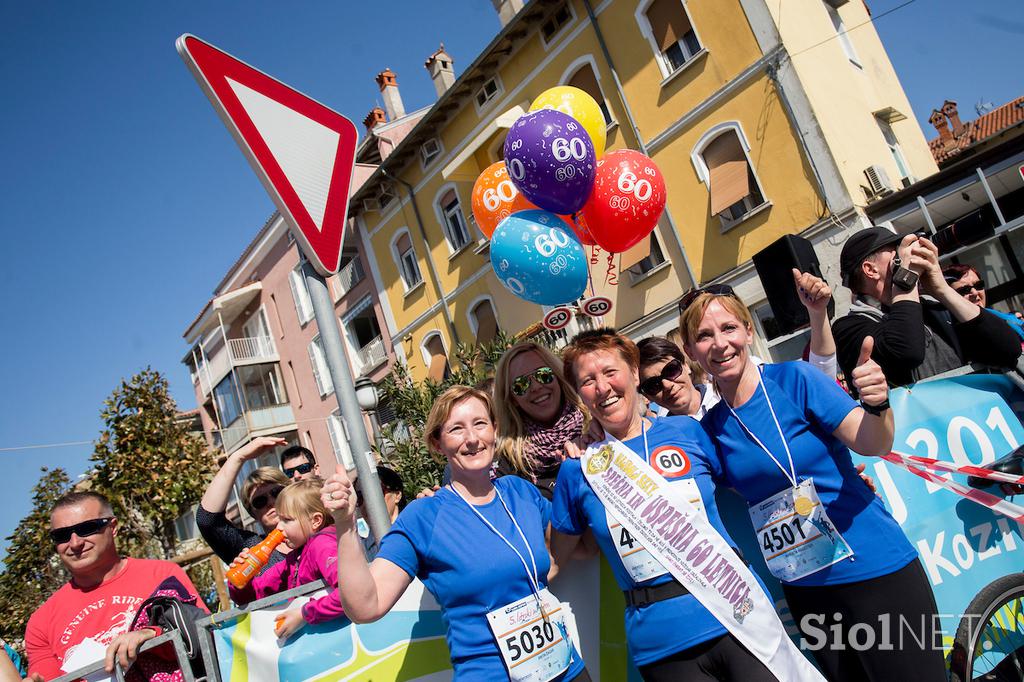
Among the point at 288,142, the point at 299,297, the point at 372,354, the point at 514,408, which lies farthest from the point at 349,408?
the point at 299,297

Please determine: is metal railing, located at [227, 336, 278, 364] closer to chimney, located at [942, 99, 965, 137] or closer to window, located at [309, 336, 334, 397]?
window, located at [309, 336, 334, 397]

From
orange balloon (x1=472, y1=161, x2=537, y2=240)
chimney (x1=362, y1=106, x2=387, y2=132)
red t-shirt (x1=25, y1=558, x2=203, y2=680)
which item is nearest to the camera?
red t-shirt (x1=25, y1=558, x2=203, y2=680)

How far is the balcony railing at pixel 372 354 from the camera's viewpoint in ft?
76.2

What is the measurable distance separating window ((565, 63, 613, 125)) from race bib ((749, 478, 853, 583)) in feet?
45.8

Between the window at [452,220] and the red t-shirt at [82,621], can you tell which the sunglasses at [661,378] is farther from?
the window at [452,220]

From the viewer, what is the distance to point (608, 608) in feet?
9.71

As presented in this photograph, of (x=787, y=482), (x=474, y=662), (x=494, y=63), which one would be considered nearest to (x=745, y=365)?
(x=787, y=482)

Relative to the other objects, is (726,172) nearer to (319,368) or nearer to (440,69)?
(440,69)

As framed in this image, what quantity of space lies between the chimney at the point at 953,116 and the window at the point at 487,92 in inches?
853

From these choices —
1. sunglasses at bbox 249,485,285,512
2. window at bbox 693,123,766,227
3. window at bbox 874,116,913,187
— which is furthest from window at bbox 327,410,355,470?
sunglasses at bbox 249,485,285,512

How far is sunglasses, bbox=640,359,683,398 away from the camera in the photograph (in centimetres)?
339

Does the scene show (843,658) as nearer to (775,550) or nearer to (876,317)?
(775,550)

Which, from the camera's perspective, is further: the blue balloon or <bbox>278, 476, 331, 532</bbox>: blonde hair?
the blue balloon

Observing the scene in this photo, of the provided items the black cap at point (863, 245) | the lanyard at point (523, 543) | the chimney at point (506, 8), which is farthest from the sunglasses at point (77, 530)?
the chimney at point (506, 8)
